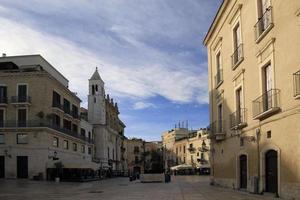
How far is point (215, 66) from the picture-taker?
35.3 meters

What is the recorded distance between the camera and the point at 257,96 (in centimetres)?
2302

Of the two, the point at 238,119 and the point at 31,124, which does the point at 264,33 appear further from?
the point at 31,124

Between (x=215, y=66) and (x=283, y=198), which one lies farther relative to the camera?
(x=215, y=66)

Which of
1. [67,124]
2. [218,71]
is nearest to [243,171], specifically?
[218,71]

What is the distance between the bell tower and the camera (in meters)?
89.7

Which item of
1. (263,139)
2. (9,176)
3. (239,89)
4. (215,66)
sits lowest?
(9,176)

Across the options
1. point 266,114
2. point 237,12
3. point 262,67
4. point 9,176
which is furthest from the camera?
point 9,176

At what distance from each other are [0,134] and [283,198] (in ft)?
151

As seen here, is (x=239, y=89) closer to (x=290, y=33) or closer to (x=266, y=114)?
(x=266, y=114)

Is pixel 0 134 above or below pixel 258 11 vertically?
below

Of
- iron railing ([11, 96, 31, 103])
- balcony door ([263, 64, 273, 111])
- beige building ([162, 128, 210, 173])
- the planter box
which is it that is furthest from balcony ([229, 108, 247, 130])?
beige building ([162, 128, 210, 173])

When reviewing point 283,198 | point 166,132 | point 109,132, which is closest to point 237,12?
point 283,198

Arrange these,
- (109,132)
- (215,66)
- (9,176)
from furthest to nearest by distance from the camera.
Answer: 1. (109,132)
2. (9,176)
3. (215,66)

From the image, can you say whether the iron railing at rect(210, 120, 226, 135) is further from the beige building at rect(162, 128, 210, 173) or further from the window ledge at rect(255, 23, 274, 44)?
the beige building at rect(162, 128, 210, 173)
